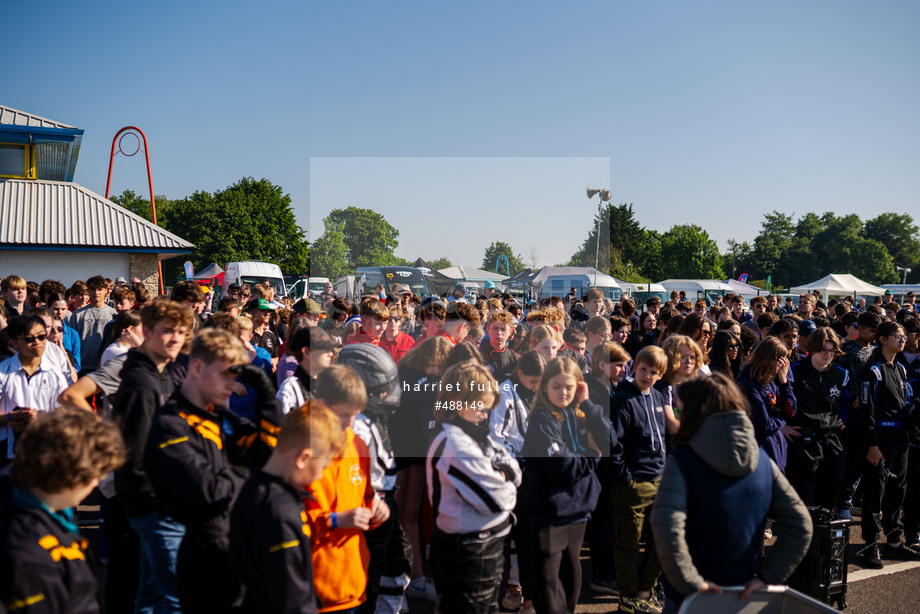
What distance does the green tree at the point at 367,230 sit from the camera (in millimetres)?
3863

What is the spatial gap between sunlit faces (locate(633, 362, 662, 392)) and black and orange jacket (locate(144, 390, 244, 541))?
264 centimetres

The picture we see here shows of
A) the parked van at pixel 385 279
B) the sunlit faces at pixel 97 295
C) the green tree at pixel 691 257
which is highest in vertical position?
the green tree at pixel 691 257

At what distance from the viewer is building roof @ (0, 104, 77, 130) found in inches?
781

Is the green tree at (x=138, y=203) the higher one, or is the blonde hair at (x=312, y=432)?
the green tree at (x=138, y=203)

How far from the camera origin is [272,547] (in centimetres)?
218

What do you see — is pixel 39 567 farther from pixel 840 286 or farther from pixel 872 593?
pixel 840 286

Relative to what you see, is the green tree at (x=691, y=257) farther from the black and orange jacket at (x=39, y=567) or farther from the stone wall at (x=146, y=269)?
the black and orange jacket at (x=39, y=567)

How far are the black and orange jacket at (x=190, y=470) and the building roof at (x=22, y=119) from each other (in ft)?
71.3

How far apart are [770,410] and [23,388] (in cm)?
560

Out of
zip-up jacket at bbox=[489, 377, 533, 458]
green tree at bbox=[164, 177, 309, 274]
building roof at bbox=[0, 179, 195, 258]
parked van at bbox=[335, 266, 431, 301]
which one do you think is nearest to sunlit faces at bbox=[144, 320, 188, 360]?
zip-up jacket at bbox=[489, 377, 533, 458]

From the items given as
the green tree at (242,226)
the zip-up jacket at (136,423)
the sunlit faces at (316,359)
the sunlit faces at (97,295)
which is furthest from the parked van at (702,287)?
the zip-up jacket at (136,423)

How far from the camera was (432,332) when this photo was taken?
6.29 m

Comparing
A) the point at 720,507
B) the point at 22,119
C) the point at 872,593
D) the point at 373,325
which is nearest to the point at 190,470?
the point at 720,507

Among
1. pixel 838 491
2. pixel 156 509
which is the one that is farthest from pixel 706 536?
pixel 838 491
